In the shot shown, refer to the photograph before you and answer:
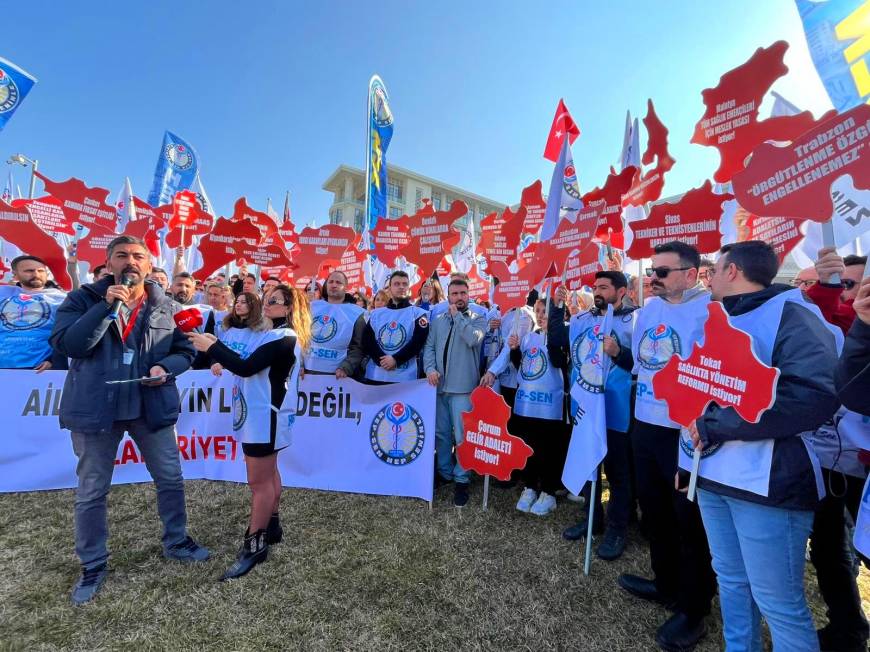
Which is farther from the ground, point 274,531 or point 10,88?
point 10,88

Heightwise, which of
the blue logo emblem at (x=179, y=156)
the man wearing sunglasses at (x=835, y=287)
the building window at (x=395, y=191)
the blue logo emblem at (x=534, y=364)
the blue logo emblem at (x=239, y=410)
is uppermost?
the building window at (x=395, y=191)

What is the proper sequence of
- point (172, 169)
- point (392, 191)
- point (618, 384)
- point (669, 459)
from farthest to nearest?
point (392, 191) < point (172, 169) < point (618, 384) < point (669, 459)

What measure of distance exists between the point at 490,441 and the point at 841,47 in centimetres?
382

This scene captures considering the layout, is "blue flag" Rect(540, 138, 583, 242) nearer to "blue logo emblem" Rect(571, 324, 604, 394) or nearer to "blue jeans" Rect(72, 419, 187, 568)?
"blue logo emblem" Rect(571, 324, 604, 394)

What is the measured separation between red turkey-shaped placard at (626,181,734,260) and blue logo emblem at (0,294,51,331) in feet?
19.4

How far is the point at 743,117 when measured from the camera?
142 inches

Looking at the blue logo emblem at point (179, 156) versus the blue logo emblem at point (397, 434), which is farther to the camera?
the blue logo emblem at point (179, 156)

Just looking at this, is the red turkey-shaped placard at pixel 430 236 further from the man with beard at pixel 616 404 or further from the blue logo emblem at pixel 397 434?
the man with beard at pixel 616 404

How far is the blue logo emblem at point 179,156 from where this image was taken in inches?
459

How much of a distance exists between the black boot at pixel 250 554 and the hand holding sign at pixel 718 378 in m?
2.86

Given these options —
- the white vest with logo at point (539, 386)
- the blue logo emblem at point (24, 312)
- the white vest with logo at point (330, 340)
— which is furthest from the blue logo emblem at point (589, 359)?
the blue logo emblem at point (24, 312)

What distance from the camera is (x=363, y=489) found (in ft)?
13.8

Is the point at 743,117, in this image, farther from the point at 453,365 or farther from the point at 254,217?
the point at 254,217

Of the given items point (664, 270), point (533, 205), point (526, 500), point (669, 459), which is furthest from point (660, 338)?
point (533, 205)
